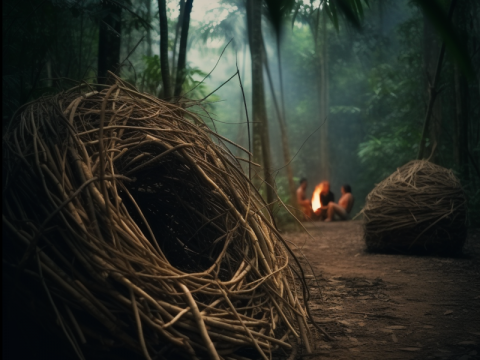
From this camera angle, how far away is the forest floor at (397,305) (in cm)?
254

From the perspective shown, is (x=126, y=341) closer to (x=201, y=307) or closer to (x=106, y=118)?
(x=201, y=307)

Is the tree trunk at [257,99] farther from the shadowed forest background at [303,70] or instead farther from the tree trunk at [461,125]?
the tree trunk at [461,125]

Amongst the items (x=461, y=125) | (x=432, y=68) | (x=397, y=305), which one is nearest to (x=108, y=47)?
(x=397, y=305)

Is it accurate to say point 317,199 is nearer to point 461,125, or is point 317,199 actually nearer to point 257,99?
point 461,125

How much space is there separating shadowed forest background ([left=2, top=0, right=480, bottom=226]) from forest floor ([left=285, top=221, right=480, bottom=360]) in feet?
3.47

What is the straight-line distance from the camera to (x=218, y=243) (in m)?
2.65

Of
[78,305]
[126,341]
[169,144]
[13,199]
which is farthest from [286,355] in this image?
[13,199]

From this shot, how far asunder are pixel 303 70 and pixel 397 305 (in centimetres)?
3239

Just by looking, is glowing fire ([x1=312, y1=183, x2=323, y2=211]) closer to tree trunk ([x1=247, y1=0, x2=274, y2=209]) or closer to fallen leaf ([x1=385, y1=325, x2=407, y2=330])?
tree trunk ([x1=247, y1=0, x2=274, y2=209])

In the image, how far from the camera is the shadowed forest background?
344 centimetres

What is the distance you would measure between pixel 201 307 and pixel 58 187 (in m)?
0.79

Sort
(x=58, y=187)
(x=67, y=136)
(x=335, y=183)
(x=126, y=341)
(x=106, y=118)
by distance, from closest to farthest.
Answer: (x=126, y=341), (x=58, y=187), (x=67, y=136), (x=106, y=118), (x=335, y=183)

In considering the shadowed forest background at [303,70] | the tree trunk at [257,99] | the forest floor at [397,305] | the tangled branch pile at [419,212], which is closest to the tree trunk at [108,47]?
the shadowed forest background at [303,70]

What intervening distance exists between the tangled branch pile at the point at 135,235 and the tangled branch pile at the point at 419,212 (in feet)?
11.3
